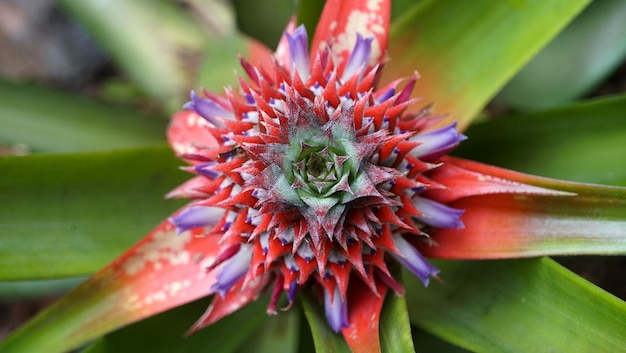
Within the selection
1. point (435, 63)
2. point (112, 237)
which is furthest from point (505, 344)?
point (112, 237)

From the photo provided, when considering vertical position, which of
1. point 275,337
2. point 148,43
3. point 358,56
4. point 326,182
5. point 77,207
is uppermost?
point 148,43

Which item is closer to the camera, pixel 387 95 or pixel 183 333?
pixel 387 95

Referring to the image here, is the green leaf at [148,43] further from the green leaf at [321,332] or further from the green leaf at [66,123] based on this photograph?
the green leaf at [321,332]

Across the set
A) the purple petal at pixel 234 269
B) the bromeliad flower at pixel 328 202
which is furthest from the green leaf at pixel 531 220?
the purple petal at pixel 234 269

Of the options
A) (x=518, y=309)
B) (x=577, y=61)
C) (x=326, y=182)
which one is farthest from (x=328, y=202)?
(x=577, y=61)

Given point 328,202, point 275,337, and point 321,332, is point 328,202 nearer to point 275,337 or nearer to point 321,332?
point 321,332

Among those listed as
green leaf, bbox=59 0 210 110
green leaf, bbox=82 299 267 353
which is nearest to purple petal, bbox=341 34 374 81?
green leaf, bbox=82 299 267 353
